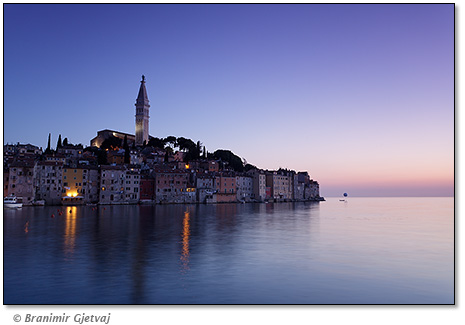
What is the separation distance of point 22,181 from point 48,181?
16.9 feet

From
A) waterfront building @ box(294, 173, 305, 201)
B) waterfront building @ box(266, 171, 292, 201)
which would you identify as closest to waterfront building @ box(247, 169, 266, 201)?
waterfront building @ box(266, 171, 292, 201)

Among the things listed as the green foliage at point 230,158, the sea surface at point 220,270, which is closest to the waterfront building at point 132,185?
the green foliage at point 230,158

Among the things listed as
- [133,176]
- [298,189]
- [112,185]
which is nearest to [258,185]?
[298,189]

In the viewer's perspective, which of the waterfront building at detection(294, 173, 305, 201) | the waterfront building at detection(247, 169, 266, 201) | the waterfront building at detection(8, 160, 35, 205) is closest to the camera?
the waterfront building at detection(8, 160, 35, 205)

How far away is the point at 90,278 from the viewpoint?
9.80 metres

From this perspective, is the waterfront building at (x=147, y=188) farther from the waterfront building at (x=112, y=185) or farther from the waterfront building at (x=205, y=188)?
the waterfront building at (x=205, y=188)

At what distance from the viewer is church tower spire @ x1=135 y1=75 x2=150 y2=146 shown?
97812 mm

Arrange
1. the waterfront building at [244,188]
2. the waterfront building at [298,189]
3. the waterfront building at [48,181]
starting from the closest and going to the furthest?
the waterfront building at [48,181] < the waterfront building at [244,188] < the waterfront building at [298,189]

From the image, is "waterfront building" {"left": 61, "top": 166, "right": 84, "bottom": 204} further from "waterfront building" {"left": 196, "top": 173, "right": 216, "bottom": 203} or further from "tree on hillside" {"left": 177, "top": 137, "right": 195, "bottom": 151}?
"tree on hillside" {"left": 177, "top": 137, "right": 195, "bottom": 151}

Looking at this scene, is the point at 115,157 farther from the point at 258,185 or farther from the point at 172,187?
the point at 258,185

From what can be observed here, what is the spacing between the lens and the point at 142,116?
9812 centimetres

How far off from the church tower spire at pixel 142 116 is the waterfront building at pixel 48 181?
45.7 m

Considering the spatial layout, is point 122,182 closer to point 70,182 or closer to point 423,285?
point 70,182

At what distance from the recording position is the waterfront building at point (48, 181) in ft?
165
